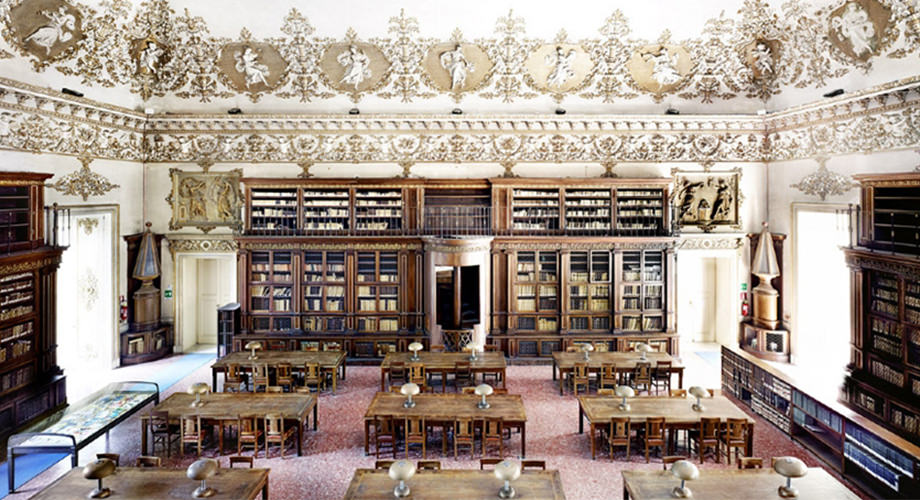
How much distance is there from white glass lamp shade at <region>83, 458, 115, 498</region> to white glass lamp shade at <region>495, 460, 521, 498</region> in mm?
3837

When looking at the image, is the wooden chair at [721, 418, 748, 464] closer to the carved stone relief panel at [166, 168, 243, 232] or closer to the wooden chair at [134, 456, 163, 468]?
the wooden chair at [134, 456, 163, 468]

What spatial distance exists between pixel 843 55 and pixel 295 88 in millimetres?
11753

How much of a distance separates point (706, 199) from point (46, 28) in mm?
14536

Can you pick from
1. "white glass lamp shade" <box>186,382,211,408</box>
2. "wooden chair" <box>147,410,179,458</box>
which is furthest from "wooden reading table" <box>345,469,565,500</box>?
"wooden chair" <box>147,410,179,458</box>

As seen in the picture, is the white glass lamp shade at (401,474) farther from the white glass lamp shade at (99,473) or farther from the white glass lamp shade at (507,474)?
the white glass lamp shade at (99,473)

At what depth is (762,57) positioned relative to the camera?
13711mm

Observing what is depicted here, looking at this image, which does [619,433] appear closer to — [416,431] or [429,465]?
[416,431]

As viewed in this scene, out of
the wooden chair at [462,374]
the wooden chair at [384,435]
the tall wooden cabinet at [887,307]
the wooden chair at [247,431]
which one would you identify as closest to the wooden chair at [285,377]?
the wooden chair at [247,431]

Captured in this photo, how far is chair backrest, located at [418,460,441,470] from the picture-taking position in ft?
22.4

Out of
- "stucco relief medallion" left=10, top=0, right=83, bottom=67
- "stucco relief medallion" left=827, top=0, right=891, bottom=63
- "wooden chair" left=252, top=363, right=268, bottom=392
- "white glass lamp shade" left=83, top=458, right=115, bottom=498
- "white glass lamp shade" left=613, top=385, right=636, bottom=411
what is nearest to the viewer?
"white glass lamp shade" left=83, top=458, right=115, bottom=498

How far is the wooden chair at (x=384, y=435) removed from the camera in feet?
27.8

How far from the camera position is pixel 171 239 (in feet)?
48.8

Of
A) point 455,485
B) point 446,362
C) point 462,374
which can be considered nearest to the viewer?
point 455,485

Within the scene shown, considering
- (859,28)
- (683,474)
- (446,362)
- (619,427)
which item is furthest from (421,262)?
(859,28)
